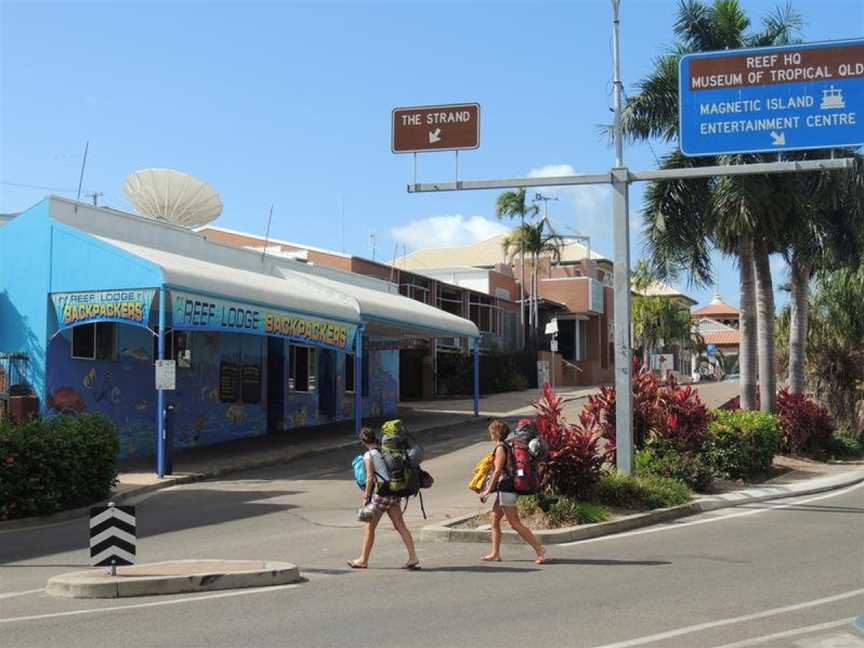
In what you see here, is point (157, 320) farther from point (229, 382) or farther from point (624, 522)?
point (624, 522)

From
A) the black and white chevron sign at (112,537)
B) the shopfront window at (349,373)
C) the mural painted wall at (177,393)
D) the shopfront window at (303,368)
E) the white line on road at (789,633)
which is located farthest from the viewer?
the shopfront window at (349,373)

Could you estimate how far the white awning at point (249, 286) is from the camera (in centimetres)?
2044

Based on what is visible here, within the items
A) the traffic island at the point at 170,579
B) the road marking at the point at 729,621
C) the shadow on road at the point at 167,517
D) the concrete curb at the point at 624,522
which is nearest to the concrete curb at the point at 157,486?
the shadow on road at the point at 167,517

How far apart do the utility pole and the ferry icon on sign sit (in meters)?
3.18

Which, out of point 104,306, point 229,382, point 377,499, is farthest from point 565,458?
point 229,382

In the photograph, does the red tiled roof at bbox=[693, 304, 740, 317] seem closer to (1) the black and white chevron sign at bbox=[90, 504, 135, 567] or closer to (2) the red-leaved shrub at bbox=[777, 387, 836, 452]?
(2) the red-leaved shrub at bbox=[777, 387, 836, 452]

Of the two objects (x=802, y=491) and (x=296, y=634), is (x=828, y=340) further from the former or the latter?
(x=296, y=634)

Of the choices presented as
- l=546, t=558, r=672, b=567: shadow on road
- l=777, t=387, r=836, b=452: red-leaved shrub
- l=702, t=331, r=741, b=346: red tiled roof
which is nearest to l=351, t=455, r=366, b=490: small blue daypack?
l=546, t=558, r=672, b=567: shadow on road

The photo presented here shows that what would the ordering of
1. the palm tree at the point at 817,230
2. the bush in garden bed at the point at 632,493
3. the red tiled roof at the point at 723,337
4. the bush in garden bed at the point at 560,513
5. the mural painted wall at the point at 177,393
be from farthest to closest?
the red tiled roof at the point at 723,337
the palm tree at the point at 817,230
the mural painted wall at the point at 177,393
the bush in garden bed at the point at 632,493
the bush in garden bed at the point at 560,513

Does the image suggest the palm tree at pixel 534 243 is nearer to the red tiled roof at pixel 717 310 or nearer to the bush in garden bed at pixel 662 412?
the bush in garden bed at pixel 662 412

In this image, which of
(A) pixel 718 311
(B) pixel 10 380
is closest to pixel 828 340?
(B) pixel 10 380

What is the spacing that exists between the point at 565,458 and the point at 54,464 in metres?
7.90

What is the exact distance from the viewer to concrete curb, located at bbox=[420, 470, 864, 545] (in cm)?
1248

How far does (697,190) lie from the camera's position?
22.9 m
